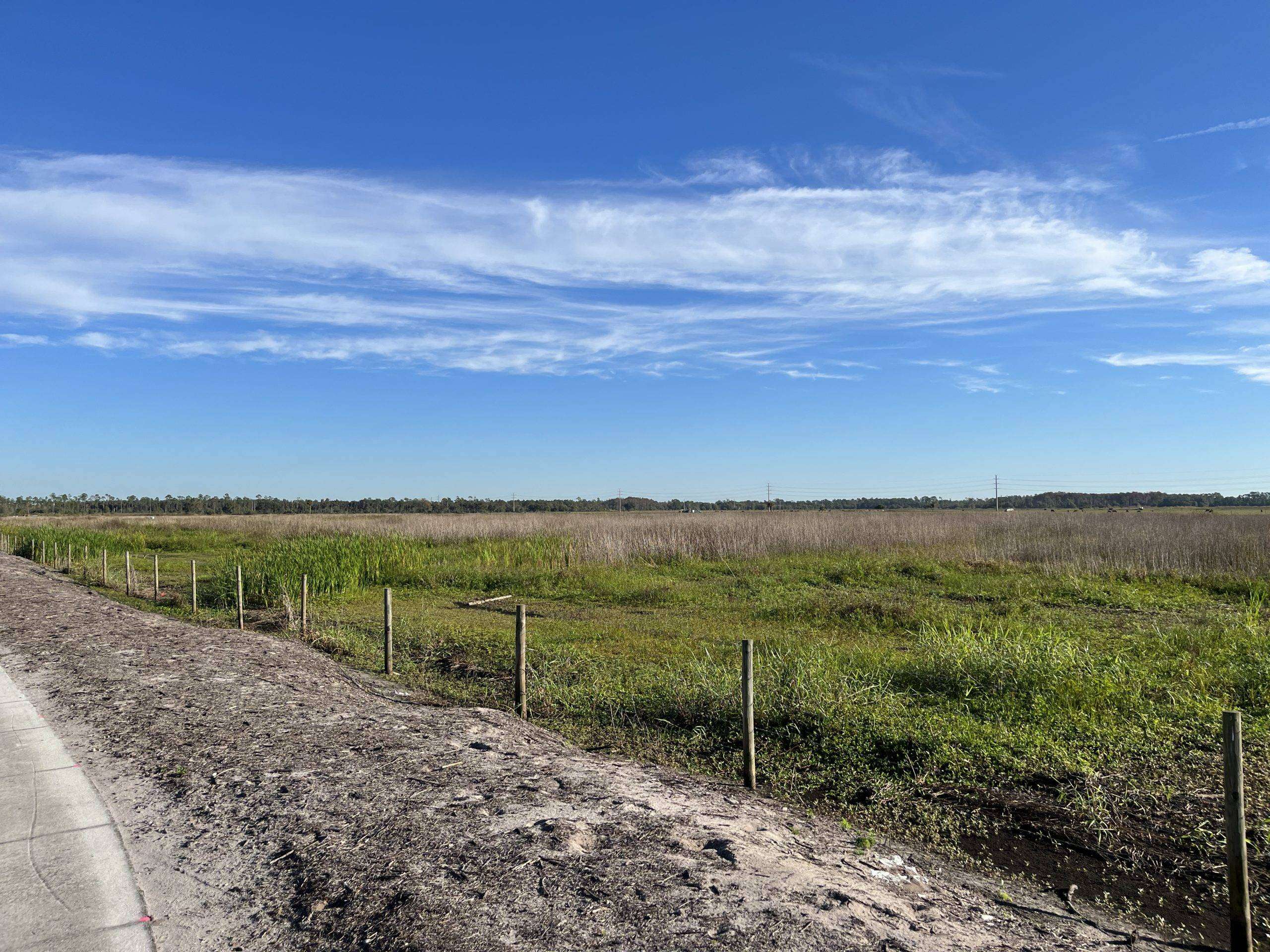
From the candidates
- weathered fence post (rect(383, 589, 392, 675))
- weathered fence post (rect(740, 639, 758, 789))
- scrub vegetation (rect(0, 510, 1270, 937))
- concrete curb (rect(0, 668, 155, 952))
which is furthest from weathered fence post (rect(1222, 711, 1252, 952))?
weathered fence post (rect(383, 589, 392, 675))

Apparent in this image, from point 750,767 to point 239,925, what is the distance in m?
3.01

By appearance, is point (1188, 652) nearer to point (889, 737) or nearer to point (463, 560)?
point (889, 737)

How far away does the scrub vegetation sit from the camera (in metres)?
4.46

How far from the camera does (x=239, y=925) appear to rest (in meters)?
3.13

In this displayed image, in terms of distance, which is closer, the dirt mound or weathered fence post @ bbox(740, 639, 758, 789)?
the dirt mound

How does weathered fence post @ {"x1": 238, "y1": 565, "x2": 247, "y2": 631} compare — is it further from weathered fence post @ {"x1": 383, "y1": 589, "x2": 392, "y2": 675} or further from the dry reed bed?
the dry reed bed

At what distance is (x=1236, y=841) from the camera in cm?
304

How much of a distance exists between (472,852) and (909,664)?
16.2ft

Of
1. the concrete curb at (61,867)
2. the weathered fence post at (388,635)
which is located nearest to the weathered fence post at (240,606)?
the weathered fence post at (388,635)

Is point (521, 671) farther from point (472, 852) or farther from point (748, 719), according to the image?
point (472, 852)

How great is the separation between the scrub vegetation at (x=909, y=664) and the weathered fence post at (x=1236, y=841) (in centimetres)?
47

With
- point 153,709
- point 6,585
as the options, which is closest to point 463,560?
point 6,585

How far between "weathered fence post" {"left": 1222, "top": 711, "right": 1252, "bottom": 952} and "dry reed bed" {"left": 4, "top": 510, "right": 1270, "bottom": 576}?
590 inches

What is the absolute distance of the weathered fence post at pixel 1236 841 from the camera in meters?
3.01
